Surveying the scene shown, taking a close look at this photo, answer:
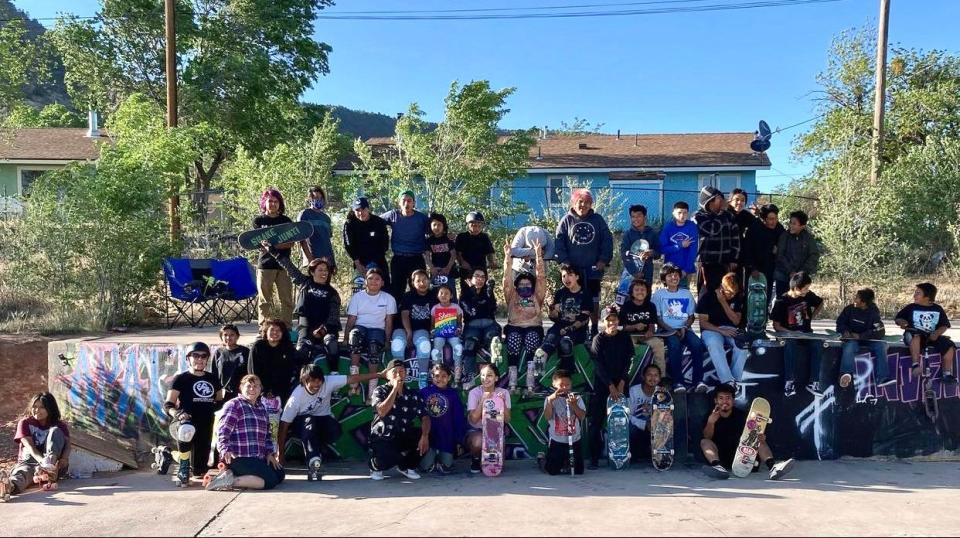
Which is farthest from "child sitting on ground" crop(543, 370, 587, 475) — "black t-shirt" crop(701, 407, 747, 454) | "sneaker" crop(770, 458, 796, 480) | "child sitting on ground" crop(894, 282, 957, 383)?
"child sitting on ground" crop(894, 282, 957, 383)

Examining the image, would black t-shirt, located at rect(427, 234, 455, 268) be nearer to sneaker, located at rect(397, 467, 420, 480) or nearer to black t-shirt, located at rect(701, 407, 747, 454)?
sneaker, located at rect(397, 467, 420, 480)

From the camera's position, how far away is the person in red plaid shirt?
6.35 meters

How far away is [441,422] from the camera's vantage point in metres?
6.89

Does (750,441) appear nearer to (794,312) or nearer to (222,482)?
(794,312)

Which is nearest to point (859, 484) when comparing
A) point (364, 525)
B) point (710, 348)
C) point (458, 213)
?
point (710, 348)

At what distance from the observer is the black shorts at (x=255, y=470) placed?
20.9 feet

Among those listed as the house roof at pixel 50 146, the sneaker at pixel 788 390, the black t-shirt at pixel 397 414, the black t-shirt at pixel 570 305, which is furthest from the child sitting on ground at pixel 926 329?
the house roof at pixel 50 146

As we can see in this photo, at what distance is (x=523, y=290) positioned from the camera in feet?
24.8

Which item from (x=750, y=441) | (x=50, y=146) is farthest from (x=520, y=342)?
(x=50, y=146)

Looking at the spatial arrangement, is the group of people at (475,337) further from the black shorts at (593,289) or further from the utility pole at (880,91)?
the utility pole at (880,91)

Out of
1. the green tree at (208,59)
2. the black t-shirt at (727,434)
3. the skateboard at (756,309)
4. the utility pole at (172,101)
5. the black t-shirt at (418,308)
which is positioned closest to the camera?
the black t-shirt at (727,434)

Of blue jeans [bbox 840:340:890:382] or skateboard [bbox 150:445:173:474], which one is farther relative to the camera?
blue jeans [bbox 840:340:890:382]

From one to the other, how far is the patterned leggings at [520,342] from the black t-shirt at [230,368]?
2611 millimetres

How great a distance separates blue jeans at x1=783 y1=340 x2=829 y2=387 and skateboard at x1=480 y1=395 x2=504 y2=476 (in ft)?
10.2
